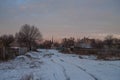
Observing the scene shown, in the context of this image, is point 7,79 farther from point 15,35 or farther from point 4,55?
point 15,35

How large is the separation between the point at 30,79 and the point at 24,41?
90.4 metres

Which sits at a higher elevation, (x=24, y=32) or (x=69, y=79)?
(x=24, y=32)

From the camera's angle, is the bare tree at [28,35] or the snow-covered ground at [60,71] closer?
the snow-covered ground at [60,71]

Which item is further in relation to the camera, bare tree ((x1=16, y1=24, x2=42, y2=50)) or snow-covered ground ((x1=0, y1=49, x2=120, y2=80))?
bare tree ((x1=16, y1=24, x2=42, y2=50))

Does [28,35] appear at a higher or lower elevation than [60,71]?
higher

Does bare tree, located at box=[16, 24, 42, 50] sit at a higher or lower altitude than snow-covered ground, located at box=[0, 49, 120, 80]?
higher

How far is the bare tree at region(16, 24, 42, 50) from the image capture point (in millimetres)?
103269

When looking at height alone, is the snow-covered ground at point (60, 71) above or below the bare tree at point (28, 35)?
below

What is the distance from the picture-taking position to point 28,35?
105m

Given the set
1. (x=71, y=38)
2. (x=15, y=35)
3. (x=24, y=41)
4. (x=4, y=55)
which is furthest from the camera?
(x=71, y=38)

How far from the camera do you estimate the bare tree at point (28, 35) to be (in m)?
103

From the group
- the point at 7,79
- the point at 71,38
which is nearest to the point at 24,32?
the point at 71,38

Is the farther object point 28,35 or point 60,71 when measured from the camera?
point 28,35

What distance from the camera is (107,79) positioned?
45.7 feet
